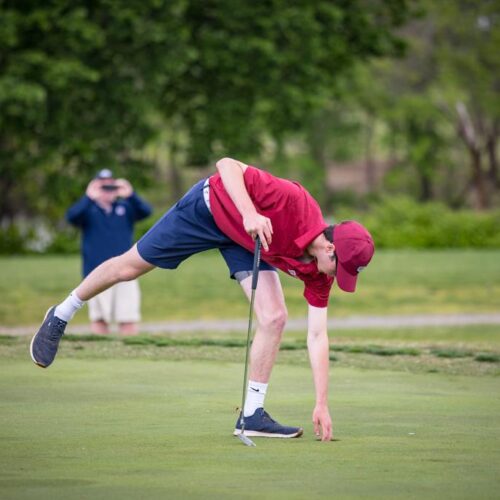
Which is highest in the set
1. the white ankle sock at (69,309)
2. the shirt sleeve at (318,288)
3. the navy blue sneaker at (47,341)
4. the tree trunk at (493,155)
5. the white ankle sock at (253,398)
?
the tree trunk at (493,155)

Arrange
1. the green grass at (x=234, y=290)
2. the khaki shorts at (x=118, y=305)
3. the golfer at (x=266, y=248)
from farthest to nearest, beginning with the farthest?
1. the green grass at (x=234, y=290)
2. the khaki shorts at (x=118, y=305)
3. the golfer at (x=266, y=248)

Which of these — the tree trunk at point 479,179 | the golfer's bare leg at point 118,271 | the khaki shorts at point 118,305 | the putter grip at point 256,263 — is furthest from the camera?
the tree trunk at point 479,179

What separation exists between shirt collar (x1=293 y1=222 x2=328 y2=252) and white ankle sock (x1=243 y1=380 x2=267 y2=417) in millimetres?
862

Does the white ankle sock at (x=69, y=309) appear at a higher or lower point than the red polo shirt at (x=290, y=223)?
lower

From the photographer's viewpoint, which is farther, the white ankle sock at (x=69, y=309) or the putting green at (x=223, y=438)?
the white ankle sock at (x=69, y=309)

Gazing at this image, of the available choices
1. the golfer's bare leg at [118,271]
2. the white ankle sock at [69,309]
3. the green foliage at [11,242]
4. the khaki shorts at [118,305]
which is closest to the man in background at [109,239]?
the khaki shorts at [118,305]

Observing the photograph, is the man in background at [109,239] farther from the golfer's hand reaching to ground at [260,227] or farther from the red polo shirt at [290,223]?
the golfer's hand reaching to ground at [260,227]

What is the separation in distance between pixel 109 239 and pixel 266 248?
32.5ft

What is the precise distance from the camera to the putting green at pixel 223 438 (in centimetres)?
554

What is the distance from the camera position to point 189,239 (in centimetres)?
748

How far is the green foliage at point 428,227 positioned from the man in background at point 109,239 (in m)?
23.7

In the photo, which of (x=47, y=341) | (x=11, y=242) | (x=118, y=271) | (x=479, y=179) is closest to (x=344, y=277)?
(x=118, y=271)

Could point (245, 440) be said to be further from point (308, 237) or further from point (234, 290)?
point (234, 290)

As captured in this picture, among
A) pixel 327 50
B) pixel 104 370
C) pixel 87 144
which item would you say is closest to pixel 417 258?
pixel 327 50
